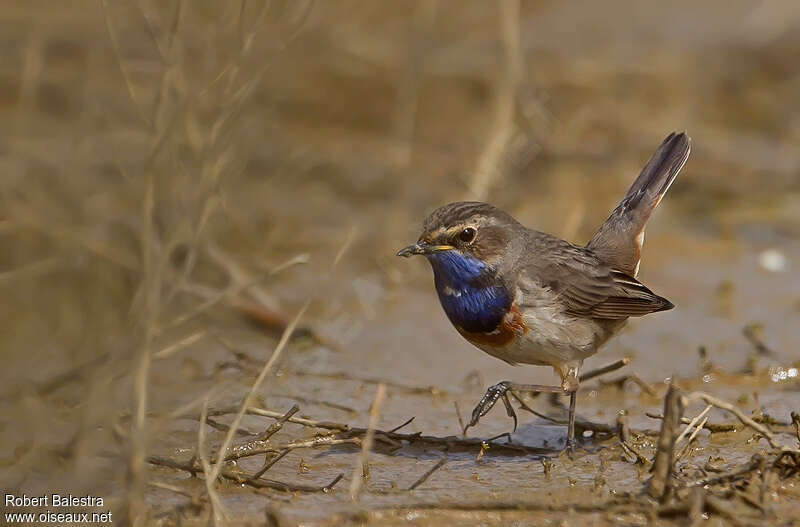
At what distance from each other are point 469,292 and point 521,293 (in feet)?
0.99

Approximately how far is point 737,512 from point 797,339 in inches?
148

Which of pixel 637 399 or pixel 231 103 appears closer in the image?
pixel 231 103

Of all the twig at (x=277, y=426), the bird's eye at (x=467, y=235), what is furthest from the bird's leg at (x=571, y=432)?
the twig at (x=277, y=426)

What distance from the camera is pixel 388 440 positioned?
6.46 m

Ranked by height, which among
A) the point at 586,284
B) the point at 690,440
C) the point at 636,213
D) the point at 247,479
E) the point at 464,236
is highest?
the point at 636,213

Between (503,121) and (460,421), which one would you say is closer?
(460,421)

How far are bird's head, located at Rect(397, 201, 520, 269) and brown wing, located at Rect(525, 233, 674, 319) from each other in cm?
28

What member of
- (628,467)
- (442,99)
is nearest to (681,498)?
(628,467)

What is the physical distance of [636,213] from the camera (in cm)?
789

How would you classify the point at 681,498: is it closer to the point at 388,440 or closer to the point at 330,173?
the point at 388,440

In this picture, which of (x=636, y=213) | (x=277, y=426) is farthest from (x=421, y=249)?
(x=636, y=213)

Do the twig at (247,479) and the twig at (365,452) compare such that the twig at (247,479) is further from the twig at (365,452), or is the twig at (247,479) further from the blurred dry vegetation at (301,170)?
the blurred dry vegetation at (301,170)

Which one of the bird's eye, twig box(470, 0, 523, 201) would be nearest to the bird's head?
the bird's eye

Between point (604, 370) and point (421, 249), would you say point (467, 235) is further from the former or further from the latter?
point (604, 370)
